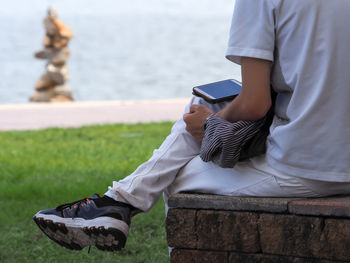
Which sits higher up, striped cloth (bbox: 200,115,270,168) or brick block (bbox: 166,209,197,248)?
striped cloth (bbox: 200,115,270,168)

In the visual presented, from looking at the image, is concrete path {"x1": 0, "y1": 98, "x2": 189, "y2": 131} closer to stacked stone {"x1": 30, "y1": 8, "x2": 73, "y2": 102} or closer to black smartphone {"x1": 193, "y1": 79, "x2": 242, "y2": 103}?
stacked stone {"x1": 30, "y1": 8, "x2": 73, "y2": 102}

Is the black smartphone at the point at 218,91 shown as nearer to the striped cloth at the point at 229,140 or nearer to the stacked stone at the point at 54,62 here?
the striped cloth at the point at 229,140

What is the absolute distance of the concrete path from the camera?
10.3m

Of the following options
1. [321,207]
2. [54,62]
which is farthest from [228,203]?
[54,62]

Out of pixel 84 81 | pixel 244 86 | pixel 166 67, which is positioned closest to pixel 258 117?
pixel 244 86

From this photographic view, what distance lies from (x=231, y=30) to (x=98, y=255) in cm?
204

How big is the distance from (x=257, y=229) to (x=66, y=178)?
12.3 feet

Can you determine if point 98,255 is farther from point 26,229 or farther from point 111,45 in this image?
point 111,45

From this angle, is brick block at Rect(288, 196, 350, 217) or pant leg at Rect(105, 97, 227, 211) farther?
pant leg at Rect(105, 97, 227, 211)

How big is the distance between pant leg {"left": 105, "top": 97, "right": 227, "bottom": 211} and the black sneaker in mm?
55

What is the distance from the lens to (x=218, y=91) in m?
2.56

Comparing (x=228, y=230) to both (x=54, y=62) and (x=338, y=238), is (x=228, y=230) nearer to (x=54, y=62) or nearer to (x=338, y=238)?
(x=338, y=238)

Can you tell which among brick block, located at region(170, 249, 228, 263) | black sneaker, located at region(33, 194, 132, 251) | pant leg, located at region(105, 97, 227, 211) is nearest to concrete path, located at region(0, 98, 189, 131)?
black sneaker, located at region(33, 194, 132, 251)

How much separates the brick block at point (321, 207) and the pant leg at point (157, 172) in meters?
0.48
